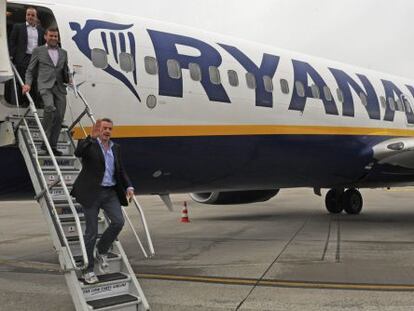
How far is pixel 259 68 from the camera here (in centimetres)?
1009

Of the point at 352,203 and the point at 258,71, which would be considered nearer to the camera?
the point at 258,71

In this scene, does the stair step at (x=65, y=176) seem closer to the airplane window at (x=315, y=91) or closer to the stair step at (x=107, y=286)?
the stair step at (x=107, y=286)

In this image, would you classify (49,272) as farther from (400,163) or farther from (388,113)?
(388,113)

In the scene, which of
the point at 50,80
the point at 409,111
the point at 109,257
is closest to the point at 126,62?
the point at 50,80

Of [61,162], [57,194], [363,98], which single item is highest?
[363,98]

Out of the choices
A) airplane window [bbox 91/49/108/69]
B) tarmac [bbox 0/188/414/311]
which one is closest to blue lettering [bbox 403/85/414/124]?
tarmac [bbox 0/188/414/311]

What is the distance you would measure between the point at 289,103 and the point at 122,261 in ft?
18.7

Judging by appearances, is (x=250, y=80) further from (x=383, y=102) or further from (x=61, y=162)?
(x=383, y=102)

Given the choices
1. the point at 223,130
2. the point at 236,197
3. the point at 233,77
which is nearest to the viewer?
the point at 223,130

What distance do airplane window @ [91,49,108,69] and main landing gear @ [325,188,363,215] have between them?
11655 mm

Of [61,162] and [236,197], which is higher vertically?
[61,162]

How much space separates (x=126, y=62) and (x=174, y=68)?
90cm

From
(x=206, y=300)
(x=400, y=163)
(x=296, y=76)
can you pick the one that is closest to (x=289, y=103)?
(x=296, y=76)

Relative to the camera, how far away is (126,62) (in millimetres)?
7762
